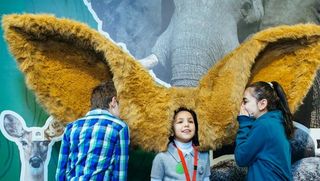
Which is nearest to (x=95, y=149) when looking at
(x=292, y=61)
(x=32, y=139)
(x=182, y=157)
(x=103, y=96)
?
(x=103, y=96)

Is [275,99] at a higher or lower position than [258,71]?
lower

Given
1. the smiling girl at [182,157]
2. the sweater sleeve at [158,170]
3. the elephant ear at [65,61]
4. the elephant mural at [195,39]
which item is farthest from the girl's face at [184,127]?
the elephant mural at [195,39]

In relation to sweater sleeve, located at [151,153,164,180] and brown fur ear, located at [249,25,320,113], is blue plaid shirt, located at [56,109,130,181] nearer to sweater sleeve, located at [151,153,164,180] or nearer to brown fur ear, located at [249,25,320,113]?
sweater sleeve, located at [151,153,164,180]

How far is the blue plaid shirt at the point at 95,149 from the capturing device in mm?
1697

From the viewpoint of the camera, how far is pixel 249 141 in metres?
1.73

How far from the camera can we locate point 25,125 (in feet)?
7.28

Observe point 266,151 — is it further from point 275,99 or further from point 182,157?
point 182,157

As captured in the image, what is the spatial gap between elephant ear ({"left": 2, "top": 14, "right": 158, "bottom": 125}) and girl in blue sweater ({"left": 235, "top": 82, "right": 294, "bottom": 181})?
1.71 ft

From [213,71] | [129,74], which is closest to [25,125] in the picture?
[129,74]

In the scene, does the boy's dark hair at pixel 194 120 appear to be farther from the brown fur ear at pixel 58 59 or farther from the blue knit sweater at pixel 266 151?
the brown fur ear at pixel 58 59

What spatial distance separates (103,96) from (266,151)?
2.40ft

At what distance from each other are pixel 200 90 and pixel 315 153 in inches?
34.3

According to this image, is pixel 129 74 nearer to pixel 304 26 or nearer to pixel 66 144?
pixel 66 144

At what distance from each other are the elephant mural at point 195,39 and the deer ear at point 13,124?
0.72 metres
